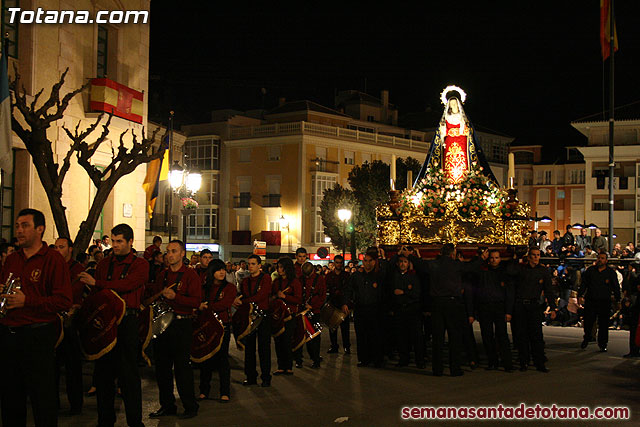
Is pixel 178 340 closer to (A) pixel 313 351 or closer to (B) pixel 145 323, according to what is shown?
(B) pixel 145 323

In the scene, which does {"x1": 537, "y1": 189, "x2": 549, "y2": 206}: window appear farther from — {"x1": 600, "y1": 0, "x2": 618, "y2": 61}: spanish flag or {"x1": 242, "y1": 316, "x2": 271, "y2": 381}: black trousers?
{"x1": 242, "y1": 316, "x2": 271, "y2": 381}: black trousers

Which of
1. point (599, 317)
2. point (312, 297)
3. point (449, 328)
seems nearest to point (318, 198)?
point (599, 317)

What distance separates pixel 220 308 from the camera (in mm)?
9477

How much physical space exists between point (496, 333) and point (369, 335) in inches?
82.2

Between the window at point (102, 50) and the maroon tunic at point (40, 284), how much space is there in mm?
16941

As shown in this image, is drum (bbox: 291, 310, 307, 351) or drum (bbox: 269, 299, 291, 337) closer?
drum (bbox: 269, 299, 291, 337)

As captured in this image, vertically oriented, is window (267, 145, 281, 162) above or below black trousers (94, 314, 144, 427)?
above

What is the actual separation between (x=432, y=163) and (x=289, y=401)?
7660mm

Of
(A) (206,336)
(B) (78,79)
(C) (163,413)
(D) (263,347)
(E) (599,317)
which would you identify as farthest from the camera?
(B) (78,79)

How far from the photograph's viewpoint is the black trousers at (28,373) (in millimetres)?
6504

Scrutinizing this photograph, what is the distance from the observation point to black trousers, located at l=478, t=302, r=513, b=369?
39.9 feet

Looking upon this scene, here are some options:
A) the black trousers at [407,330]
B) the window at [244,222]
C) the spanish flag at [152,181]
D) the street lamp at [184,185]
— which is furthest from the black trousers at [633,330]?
the window at [244,222]

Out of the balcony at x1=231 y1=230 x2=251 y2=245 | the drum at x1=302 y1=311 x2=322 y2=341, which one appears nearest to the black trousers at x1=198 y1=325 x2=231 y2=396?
the drum at x1=302 y1=311 x2=322 y2=341

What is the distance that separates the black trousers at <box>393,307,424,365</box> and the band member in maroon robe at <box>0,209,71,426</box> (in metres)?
6.96
